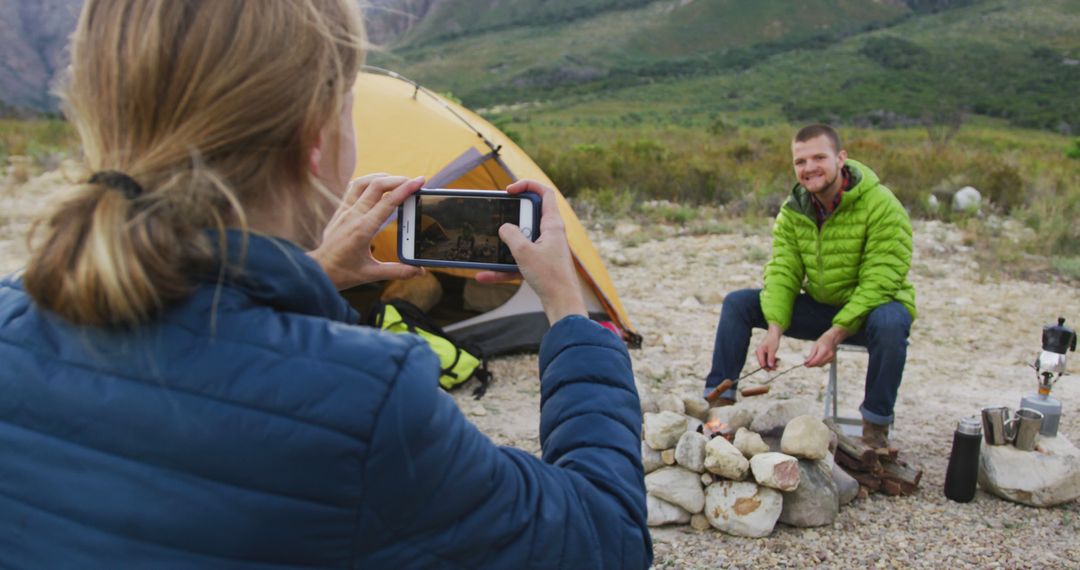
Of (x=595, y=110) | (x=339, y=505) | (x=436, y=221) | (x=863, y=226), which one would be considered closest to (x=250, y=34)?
(x=339, y=505)

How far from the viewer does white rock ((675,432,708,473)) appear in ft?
10.0

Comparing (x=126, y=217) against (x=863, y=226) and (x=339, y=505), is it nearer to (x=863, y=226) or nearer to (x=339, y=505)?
(x=339, y=505)

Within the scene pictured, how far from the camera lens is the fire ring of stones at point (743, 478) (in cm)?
295

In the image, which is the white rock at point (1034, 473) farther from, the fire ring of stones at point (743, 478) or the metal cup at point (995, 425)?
the fire ring of stones at point (743, 478)

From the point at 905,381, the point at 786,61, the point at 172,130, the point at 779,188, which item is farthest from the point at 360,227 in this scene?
the point at 786,61

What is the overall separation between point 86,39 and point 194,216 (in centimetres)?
25

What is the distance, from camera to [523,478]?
3.20ft

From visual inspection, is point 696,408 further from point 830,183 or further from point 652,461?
point 830,183

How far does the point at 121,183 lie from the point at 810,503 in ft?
8.86

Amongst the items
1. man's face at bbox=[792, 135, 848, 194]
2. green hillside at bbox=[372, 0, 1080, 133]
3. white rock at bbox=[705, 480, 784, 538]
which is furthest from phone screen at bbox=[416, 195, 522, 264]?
green hillside at bbox=[372, 0, 1080, 133]

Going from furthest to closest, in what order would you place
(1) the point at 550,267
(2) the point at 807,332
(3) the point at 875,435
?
(2) the point at 807,332, (3) the point at 875,435, (1) the point at 550,267

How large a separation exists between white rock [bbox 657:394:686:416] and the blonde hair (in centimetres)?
288

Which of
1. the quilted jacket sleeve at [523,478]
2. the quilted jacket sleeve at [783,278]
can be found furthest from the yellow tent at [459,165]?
the quilted jacket sleeve at [523,478]

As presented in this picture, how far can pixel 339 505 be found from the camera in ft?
2.71
